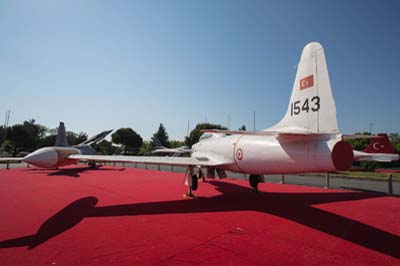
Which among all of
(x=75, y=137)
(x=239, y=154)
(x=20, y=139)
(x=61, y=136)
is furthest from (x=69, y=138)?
(x=239, y=154)

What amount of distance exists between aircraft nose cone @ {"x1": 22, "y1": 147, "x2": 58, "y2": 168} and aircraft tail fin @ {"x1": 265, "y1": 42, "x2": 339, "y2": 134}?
15576mm

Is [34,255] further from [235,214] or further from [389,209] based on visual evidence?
[389,209]

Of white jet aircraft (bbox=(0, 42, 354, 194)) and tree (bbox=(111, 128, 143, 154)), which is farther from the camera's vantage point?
tree (bbox=(111, 128, 143, 154))

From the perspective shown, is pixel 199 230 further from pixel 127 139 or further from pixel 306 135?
Answer: pixel 127 139

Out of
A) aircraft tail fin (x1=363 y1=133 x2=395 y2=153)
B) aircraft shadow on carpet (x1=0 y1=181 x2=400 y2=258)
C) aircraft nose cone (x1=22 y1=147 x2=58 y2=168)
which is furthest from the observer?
aircraft tail fin (x1=363 y1=133 x2=395 y2=153)

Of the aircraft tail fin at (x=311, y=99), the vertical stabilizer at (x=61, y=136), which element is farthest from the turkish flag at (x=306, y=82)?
the vertical stabilizer at (x=61, y=136)

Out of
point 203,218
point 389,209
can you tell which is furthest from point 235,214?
point 389,209

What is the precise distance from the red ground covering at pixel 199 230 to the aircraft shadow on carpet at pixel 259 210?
2 cm

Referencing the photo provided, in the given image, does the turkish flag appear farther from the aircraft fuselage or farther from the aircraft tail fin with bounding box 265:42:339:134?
the aircraft fuselage

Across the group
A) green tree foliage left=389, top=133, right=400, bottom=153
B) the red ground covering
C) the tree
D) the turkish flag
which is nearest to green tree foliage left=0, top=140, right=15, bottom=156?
the tree

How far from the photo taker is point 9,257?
420cm

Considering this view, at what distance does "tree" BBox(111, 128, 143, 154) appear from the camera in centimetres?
7906

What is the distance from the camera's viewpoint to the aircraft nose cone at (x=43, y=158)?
1530 cm

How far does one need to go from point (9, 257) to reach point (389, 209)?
1010 cm
